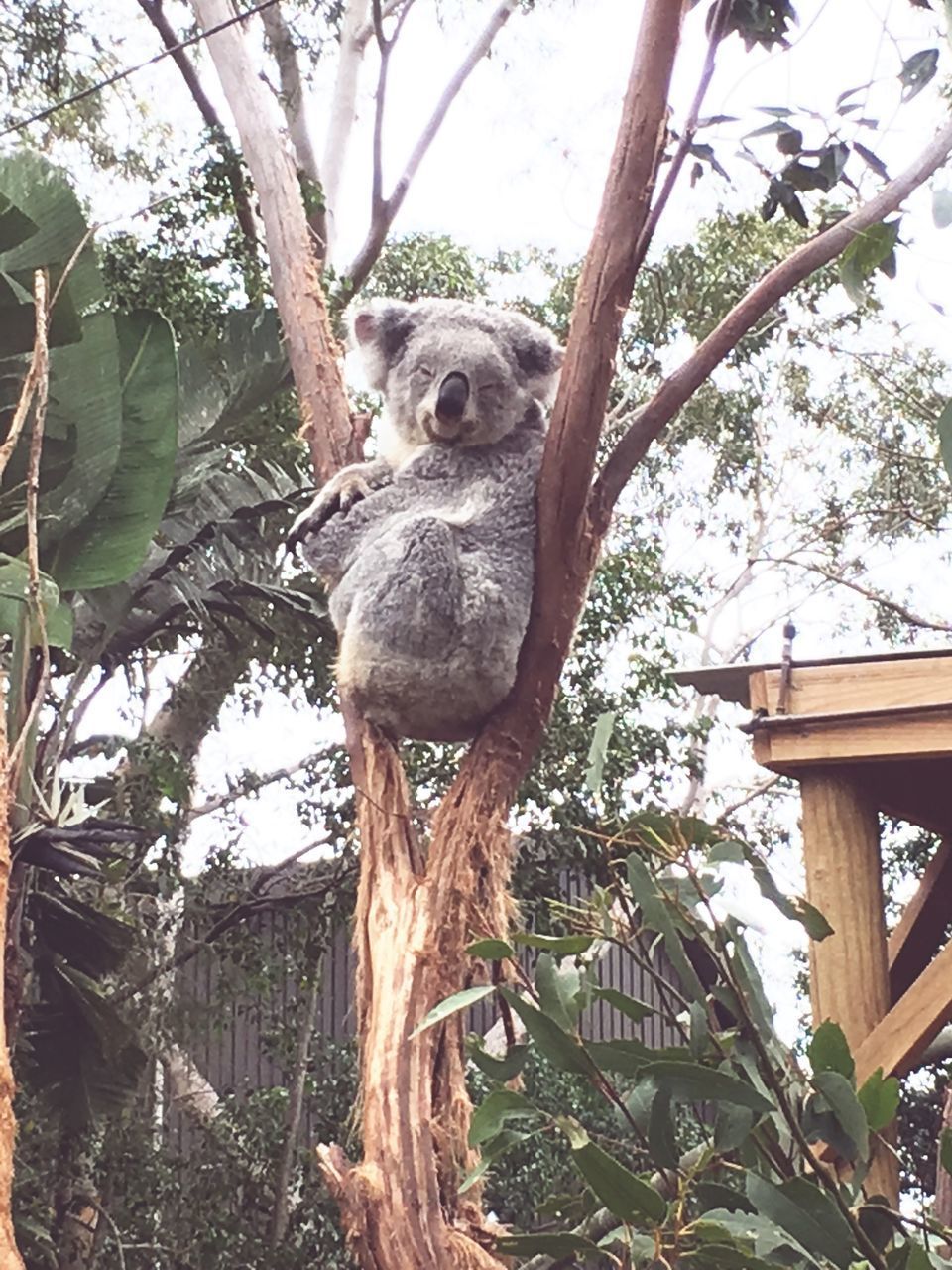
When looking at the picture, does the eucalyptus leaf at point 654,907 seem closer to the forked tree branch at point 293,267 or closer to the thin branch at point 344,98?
the forked tree branch at point 293,267

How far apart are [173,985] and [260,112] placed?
Answer: 8.50 feet

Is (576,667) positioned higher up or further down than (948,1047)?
higher up

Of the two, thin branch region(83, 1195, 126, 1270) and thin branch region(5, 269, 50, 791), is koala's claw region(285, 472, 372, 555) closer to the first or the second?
thin branch region(5, 269, 50, 791)

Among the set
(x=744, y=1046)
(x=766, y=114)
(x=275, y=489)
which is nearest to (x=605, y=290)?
(x=766, y=114)

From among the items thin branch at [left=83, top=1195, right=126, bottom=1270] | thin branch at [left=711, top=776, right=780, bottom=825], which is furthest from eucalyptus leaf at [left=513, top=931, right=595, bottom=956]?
thin branch at [left=711, top=776, right=780, bottom=825]

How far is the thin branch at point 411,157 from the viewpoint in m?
5.33

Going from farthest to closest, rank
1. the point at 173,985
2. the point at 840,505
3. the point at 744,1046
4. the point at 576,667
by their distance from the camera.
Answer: the point at 840,505 → the point at 173,985 → the point at 576,667 → the point at 744,1046

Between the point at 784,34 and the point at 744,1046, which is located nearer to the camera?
the point at 744,1046

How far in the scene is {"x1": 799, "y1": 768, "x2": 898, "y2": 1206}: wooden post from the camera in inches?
88.1

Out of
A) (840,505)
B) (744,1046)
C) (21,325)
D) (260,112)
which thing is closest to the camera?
(744,1046)

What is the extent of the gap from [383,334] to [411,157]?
348cm

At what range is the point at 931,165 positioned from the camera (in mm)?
1789

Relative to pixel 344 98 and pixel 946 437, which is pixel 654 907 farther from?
pixel 344 98

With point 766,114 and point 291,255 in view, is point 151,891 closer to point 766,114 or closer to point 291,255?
point 291,255
